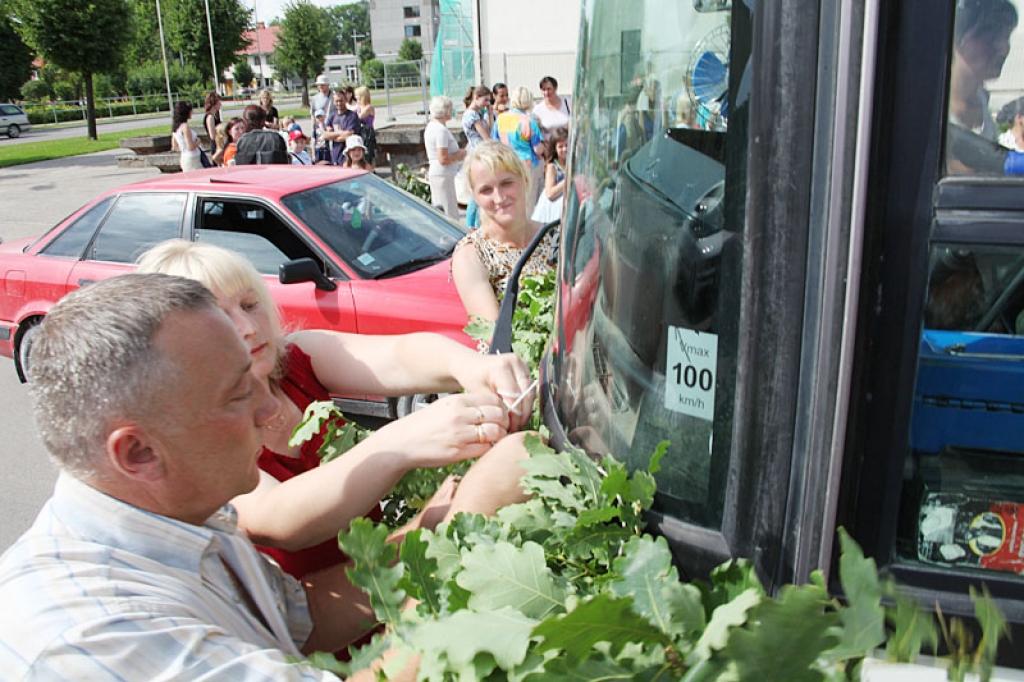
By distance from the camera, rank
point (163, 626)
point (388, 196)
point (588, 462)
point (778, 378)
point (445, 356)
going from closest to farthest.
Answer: point (778, 378), point (163, 626), point (588, 462), point (445, 356), point (388, 196)

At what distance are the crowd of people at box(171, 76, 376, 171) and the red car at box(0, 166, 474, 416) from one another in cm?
323

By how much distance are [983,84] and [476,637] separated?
95 centimetres

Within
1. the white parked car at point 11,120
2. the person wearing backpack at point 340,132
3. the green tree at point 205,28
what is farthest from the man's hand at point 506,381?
the green tree at point 205,28

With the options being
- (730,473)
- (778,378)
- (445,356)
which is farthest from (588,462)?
(445,356)

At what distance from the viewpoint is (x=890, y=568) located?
1.20 metres

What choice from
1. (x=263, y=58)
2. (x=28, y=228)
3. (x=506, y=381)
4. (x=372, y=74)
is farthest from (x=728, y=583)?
(x=263, y=58)

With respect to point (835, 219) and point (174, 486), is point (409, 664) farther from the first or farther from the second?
point (835, 219)

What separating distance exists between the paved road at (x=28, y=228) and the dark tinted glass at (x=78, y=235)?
4.25 feet

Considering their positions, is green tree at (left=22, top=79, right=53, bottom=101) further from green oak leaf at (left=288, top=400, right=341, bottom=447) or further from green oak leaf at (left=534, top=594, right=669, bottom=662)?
green oak leaf at (left=534, top=594, right=669, bottom=662)

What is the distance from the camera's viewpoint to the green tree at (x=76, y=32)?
3234 cm

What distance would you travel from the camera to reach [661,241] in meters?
1.41

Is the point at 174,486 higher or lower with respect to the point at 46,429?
lower

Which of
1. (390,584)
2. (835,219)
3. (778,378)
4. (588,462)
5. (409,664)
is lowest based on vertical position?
(409,664)

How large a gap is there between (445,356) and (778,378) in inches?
45.5
